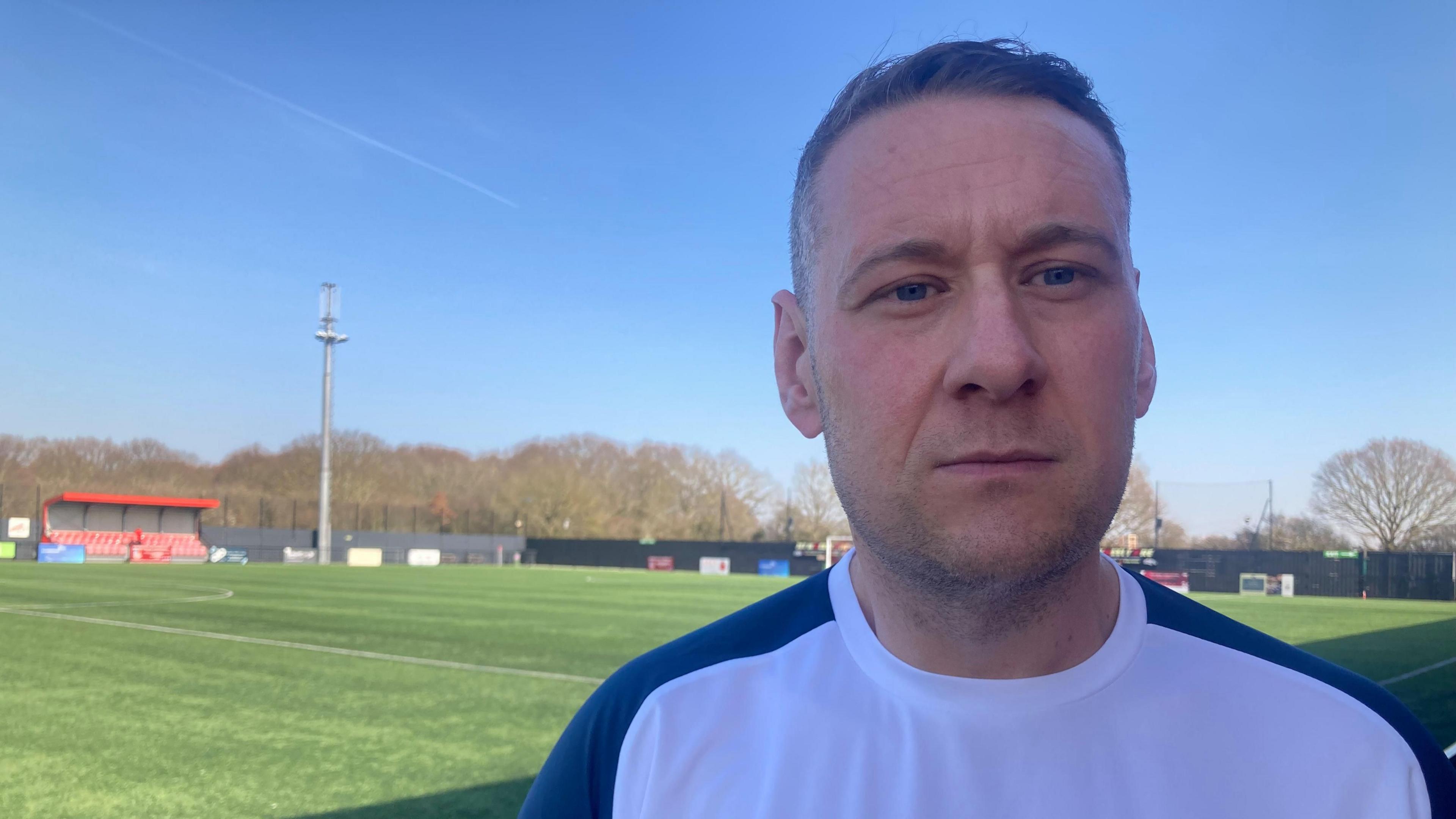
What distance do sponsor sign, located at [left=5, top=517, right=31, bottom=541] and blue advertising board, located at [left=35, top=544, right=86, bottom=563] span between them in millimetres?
2859

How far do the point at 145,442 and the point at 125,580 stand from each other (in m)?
43.9

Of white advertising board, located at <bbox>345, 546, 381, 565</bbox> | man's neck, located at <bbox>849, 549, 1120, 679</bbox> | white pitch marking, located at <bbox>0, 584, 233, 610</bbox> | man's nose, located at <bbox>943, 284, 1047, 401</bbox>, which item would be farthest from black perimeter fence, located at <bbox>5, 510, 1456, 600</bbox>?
man's nose, located at <bbox>943, 284, 1047, 401</bbox>

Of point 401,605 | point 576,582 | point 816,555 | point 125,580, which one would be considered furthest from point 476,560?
point 401,605

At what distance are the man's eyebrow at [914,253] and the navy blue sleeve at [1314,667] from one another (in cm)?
63

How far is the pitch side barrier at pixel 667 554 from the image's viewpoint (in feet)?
143

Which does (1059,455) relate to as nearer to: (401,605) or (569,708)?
(569,708)

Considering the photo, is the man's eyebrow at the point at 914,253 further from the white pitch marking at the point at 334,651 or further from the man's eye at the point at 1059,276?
the white pitch marking at the point at 334,651

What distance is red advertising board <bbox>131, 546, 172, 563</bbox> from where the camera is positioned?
37.2 meters

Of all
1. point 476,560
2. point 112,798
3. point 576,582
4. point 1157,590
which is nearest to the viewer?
point 1157,590

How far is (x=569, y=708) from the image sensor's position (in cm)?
722

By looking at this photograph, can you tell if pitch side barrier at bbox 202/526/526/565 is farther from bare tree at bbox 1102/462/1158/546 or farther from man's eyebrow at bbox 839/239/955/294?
man's eyebrow at bbox 839/239/955/294

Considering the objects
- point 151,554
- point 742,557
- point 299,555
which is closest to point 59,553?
point 151,554

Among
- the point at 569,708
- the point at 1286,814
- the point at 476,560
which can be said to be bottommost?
the point at 476,560

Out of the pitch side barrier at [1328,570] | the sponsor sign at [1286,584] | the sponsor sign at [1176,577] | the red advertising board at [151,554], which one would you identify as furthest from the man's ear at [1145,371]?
the red advertising board at [151,554]
